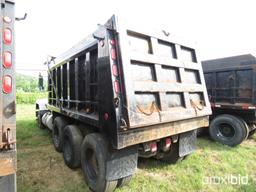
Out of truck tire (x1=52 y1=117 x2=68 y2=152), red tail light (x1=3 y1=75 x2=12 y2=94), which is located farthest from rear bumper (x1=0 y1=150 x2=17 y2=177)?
truck tire (x1=52 y1=117 x2=68 y2=152)

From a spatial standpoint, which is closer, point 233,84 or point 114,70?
point 114,70

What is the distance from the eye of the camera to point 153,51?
10.3ft

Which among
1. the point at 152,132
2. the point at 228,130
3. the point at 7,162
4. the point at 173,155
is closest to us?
the point at 7,162

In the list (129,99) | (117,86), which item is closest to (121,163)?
(129,99)

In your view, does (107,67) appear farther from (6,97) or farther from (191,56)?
(191,56)

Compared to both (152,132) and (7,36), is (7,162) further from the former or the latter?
(152,132)

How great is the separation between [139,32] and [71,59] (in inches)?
75.4

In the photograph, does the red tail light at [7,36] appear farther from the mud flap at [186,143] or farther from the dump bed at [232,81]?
the dump bed at [232,81]

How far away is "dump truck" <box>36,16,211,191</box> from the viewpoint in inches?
104

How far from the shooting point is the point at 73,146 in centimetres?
389

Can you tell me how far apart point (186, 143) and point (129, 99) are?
6.54 ft

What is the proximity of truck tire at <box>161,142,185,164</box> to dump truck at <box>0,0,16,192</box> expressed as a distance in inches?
116

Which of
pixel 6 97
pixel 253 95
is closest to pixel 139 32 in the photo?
pixel 6 97

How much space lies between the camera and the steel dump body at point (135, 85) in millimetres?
2621
